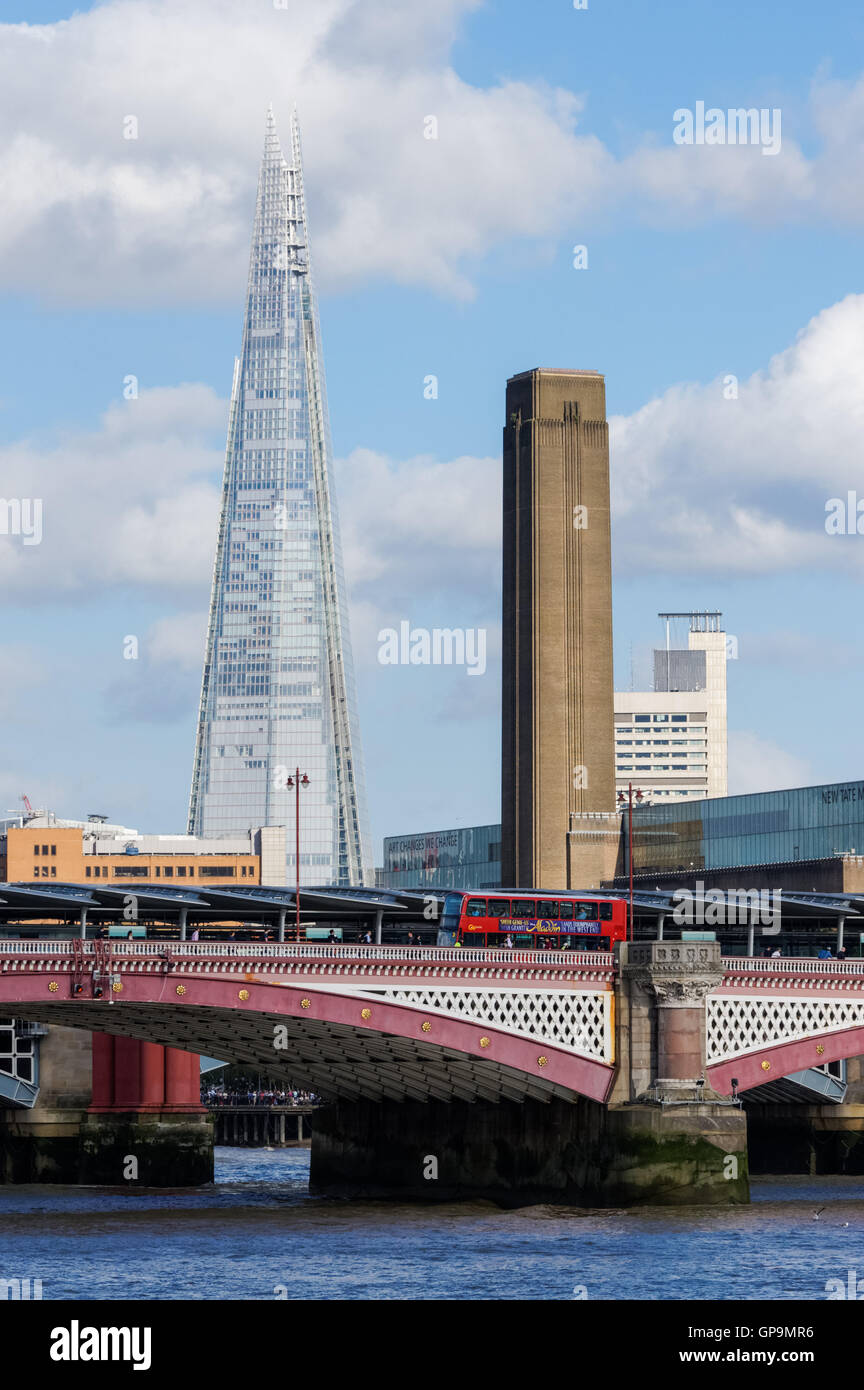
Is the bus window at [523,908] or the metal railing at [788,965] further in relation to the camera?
the bus window at [523,908]

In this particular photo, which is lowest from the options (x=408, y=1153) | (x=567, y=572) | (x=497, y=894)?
(x=408, y=1153)

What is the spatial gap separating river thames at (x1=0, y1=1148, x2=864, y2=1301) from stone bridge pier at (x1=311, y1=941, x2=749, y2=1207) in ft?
3.96

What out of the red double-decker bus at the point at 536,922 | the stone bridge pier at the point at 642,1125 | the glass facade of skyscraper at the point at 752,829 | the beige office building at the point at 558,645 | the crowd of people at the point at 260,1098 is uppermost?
the beige office building at the point at 558,645

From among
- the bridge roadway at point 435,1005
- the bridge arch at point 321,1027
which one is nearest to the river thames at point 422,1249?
the bridge arch at point 321,1027

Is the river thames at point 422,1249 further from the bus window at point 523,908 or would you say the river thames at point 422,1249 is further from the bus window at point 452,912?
the bus window at point 523,908

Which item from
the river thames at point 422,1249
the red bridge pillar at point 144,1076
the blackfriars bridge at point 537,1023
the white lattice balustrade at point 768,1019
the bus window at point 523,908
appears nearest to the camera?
the river thames at point 422,1249

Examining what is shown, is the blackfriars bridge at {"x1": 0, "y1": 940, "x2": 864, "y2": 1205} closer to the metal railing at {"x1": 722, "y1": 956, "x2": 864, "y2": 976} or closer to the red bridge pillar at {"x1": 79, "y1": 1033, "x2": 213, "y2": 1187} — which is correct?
the metal railing at {"x1": 722, "y1": 956, "x2": 864, "y2": 976}

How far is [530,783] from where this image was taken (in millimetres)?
189125

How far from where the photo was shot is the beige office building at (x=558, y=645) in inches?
7397

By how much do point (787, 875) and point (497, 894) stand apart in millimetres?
66727

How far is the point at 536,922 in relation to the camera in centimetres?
9856
